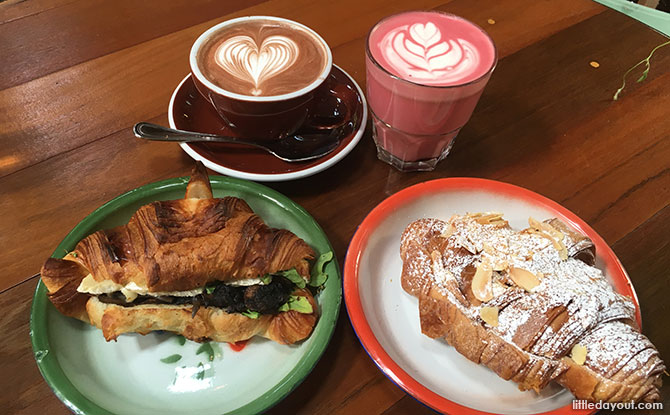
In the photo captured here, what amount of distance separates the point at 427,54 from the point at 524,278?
2.17ft

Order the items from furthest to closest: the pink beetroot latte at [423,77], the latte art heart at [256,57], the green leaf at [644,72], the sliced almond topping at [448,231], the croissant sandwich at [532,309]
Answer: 1. the green leaf at [644,72]
2. the latte art heart at [256,57]
3. the pink beetroot latte at [423,77]
4. the sliced almond topping at [448,231]
5. the croissant sandwich at [532,309]

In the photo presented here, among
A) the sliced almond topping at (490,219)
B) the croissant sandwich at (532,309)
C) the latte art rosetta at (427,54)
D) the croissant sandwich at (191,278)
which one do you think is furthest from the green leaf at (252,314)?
the latte art rosetta at (427,54)

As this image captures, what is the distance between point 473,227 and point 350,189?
413 millimetres

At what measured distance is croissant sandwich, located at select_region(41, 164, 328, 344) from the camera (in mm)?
1021

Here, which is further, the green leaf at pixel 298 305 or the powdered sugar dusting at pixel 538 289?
the green leaf at pixel 298 305

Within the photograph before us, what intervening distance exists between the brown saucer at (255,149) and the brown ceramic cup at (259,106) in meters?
0.05

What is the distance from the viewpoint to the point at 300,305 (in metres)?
1.07

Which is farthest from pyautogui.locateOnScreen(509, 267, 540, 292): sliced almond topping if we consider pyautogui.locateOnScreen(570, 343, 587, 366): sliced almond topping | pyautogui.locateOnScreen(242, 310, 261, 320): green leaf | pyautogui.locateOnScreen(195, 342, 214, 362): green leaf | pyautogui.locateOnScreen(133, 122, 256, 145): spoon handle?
pyautogui.locateOnScreen(133, 122, 256, 145): spoon handle

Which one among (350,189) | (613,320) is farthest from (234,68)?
(613,320)

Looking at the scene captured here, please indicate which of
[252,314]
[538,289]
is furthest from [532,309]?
[252,314]

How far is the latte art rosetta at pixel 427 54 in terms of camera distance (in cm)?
128

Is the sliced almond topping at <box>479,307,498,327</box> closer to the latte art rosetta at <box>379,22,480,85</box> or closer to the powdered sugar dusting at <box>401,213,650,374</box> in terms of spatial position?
the powdered sugar dusting at <box>401,213,650,374</box>

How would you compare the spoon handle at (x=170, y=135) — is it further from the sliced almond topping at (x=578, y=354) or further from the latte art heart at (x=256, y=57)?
the sliced almond topping at (x=578, y=354)

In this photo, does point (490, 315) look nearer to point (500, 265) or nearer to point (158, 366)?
point (500, 265)
